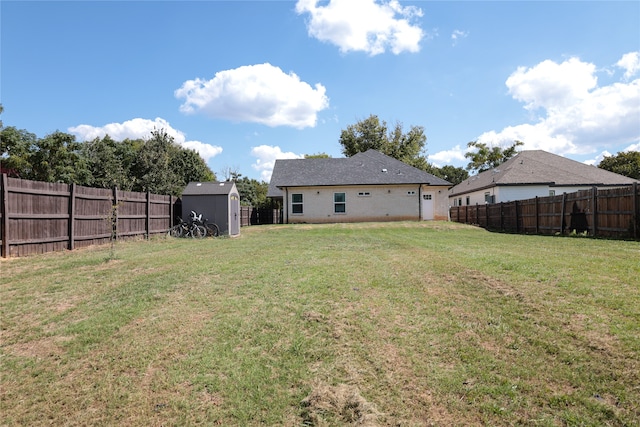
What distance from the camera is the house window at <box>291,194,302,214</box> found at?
26.1 m

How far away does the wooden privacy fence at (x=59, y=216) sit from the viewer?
27.4ft

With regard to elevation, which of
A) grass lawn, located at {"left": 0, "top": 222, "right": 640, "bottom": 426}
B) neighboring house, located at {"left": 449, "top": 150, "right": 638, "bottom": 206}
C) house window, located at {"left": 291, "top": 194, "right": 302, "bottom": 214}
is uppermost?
neighboring house, located at {"left": 449, "top": 150, "right": 638, "bottom": 206}

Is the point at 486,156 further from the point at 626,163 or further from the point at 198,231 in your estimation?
the point at 198,231

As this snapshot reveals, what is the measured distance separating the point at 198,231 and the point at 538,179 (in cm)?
2580

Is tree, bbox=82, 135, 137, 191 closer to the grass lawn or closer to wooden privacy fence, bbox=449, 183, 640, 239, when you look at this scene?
the grass lawn

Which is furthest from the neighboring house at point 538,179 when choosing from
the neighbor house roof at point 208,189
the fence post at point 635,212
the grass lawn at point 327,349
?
the grass lawn at point 327,349

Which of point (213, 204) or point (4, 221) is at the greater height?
point (213, 204)


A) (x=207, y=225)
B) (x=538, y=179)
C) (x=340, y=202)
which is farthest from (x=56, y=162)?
(x=538, y=179)

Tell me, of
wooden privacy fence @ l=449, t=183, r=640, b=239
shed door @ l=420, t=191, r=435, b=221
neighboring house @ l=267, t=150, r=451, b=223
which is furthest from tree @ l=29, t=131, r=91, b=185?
wooden privacy fence @ l=449, t=183, r=640, b=239

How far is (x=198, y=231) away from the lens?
15.5 metres

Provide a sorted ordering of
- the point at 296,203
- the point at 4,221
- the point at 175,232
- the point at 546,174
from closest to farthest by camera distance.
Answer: the point at 4,221 → the point at 175,232 → the point at 296,203 → the point at 546,174

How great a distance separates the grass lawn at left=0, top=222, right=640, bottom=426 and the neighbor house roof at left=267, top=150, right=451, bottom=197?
19939mm

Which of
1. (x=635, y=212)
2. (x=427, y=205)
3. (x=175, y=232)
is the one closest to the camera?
(x=635, y=212)

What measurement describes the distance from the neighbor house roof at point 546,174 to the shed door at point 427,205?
18.5 ft
